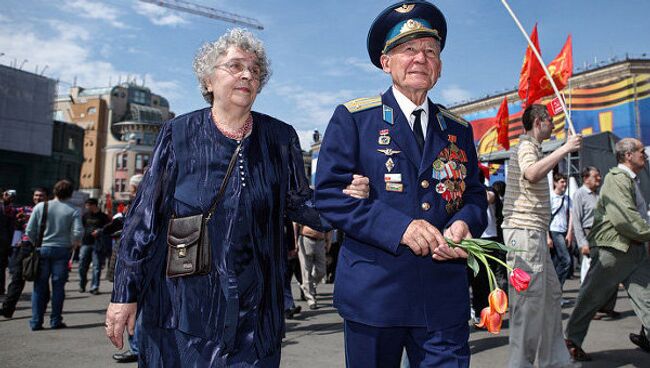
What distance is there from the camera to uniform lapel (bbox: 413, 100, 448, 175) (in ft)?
7.43

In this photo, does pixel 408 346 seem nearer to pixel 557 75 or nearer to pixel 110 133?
pixel 557 75

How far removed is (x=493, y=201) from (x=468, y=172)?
558cm

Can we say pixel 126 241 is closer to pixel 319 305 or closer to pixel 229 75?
pixel 229 75

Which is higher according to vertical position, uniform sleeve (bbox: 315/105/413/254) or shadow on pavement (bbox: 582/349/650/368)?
uniform sleeve (bbox: 315/105/413/254)

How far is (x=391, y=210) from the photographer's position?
6.99 ft

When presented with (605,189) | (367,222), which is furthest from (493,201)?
(367,222)

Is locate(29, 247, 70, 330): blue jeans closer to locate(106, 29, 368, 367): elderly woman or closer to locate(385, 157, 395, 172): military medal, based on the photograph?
locate(106, 29, 368, 367): elderly woman

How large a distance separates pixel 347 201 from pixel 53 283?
21.5 feet

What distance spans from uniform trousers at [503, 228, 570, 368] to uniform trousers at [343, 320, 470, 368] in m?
2.06

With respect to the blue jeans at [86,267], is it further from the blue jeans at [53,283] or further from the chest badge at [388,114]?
the chest badge at [388,114]

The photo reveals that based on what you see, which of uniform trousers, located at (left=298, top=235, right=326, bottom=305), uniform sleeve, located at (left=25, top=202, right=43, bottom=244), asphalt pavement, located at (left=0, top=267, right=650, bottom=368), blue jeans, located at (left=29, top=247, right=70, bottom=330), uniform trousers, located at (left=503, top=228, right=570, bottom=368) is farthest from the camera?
A: uniform trousers, located at (left=298, top=235, right=326, bottom=305)

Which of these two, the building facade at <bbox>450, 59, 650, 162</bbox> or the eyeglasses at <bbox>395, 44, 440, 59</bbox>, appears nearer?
the eyeglasses at <bbox>395, 44, 440, 59</bbox>

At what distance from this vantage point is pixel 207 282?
7.32 ft

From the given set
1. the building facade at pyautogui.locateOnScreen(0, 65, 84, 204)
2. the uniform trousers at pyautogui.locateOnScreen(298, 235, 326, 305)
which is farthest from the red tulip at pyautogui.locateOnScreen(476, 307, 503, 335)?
the building facade at pyautogui.locateOnScreen(0, 65, 84, 204)
